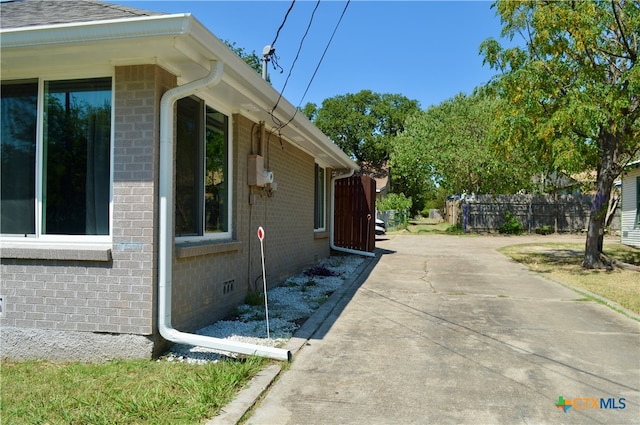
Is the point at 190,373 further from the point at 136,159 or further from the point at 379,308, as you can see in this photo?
the point at 379,308

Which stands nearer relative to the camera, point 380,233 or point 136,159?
point 136,159

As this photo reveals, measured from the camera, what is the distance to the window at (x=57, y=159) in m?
4.74

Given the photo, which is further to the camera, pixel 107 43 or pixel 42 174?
pixel 42 174

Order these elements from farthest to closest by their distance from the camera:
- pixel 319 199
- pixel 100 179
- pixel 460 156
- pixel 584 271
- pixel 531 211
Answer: pixel 460 156 < pixel 531 211 < pixel 319 199 < pixel 584 271 < pixel 100 179

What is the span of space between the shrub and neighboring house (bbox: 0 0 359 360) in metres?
22.6

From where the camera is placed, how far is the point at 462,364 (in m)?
4.52

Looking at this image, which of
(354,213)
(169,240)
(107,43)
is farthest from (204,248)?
(354,213)

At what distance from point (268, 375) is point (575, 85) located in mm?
9379

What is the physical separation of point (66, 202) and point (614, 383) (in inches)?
215

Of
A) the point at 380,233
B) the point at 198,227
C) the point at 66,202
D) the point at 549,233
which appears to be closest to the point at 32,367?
the point at 66,202

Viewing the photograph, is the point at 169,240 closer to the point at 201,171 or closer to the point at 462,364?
the point at 201,171

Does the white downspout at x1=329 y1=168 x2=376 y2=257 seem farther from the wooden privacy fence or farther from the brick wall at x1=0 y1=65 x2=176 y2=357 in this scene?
the wooden privacy fence

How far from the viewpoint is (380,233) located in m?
23.5

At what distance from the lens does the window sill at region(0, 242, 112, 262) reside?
14.9ft
